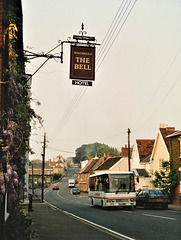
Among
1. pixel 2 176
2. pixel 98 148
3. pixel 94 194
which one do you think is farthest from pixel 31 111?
pixel 98 148

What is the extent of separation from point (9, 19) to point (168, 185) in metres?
33.3

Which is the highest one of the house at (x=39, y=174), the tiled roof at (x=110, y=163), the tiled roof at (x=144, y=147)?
the tiled roof at (x=144, y=147)

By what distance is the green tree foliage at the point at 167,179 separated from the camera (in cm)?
3762

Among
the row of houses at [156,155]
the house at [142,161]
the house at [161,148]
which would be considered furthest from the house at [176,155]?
the house at [142,161]

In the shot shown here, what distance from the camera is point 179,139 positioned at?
3616cm

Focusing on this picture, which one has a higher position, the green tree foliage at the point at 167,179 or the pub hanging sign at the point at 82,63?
the pub hanging sign at the point at 82,63

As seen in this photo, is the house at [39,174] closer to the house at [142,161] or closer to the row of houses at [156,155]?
the row of houses at [156,155]

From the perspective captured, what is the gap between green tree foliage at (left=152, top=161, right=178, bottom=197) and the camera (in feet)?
→ 123

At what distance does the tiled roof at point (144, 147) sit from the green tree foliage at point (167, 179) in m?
14.4

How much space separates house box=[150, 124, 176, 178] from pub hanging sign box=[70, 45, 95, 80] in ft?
103

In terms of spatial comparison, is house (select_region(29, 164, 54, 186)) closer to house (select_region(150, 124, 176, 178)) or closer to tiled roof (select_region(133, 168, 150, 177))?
tiled roof (select_region(133, 168, 150, 177))

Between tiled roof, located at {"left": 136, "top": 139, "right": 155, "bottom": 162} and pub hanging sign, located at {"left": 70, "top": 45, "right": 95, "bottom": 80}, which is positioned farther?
tiled roof, located at {"left": 136, "top": 139, "right": 155, "bottom": 162}

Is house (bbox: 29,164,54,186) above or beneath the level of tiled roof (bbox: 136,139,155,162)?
beneath

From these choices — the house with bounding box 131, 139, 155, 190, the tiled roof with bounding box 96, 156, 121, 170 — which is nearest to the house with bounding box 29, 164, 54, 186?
the tiled roof with bounding box 96, 156, 121, 170
